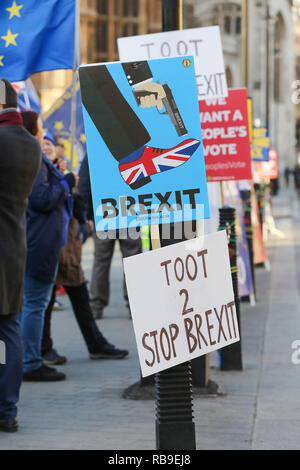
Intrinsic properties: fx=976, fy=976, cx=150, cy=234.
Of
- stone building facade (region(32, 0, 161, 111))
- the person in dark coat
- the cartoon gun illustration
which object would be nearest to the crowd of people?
the person in dark coat

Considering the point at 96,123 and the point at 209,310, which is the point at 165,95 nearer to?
the point at 96,123

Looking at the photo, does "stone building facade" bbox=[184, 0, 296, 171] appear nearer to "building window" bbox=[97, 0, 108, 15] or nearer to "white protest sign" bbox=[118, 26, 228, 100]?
"building window" bbox=[97, 0, 108, 15]

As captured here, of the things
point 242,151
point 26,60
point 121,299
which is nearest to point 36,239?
point 26,60

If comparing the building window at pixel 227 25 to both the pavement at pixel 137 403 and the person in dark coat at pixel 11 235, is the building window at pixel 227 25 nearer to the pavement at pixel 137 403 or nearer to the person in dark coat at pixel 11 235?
the pavement at pixel 137 403

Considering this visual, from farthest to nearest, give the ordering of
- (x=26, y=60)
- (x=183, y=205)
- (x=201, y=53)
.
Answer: (x=201, y=53)
(x=26, y=60)
(x=183, y=205)

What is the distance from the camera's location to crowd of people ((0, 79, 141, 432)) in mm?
5668

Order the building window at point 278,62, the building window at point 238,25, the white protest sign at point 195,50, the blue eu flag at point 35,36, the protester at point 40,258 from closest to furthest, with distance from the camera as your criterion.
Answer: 1. the blue eu flag at point 35,36
2. the protester at point 40,258
3. the white protest sign at point 195,50
4. the building window at point 238,25
5. the building window at point 278,62

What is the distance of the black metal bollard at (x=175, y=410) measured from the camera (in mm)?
4445

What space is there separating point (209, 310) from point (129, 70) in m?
1.15

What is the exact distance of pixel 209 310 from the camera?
14.6 ft

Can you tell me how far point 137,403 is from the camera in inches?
251

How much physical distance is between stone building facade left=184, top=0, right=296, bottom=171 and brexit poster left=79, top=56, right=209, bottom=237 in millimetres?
21829

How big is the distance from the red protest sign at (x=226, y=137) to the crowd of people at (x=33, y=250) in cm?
129

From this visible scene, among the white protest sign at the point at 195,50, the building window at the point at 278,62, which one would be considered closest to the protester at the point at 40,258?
the white protest sign at the point at 195,50
